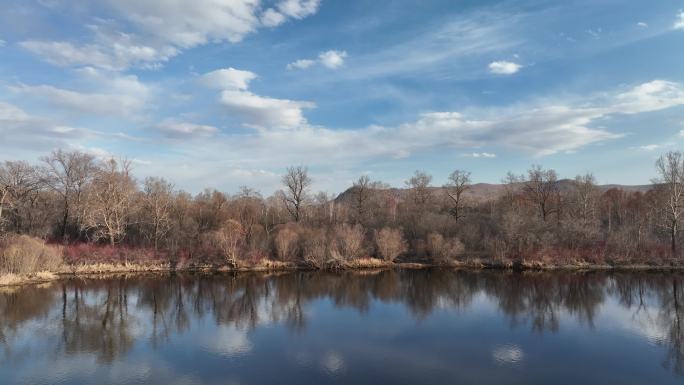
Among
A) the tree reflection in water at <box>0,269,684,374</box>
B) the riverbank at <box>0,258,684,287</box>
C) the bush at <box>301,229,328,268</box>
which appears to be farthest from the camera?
the bush at <box>301,229,328,268</box>

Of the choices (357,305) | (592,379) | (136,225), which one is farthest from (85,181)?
(592,379)

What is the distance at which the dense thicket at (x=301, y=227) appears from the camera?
1473 inches

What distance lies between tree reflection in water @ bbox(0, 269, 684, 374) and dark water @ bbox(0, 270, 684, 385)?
0.12 meters

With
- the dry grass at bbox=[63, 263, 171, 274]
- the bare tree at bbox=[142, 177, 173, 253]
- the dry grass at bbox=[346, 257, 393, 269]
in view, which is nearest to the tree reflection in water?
the dry grass at bbox=[63, 263, 171, 274]

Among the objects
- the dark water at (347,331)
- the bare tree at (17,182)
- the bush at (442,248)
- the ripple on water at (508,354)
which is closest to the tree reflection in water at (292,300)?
the dark water at (347,331)

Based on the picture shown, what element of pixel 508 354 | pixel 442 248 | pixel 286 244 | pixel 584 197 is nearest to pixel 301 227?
pixel 286 244

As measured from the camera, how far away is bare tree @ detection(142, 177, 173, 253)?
40.9 m

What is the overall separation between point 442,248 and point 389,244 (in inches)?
187

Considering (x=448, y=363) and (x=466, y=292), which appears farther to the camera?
(x=466, y=292)

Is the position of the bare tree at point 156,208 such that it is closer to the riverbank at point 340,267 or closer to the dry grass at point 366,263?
the riverbank at point 340,267

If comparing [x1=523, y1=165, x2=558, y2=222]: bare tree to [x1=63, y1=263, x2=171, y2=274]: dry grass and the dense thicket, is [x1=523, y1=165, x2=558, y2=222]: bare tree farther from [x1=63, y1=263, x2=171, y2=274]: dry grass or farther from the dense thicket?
[x1=63, y1=263, x2=171, y2=274]: dry grass

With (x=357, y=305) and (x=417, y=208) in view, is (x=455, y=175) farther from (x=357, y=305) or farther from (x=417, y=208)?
(x=357, y=305)

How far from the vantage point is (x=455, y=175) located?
52.3 meters

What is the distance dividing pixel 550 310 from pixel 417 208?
28512mm
